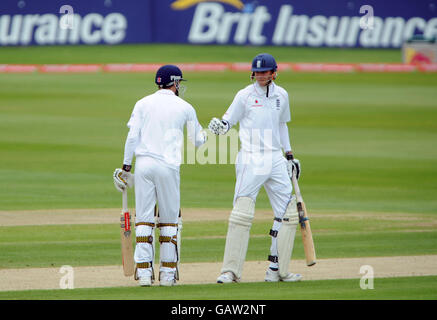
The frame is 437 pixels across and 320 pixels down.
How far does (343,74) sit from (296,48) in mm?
2746

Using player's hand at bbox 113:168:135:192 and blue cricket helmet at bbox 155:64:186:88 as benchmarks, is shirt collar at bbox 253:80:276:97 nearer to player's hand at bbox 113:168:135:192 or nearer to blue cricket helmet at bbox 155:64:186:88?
blue cricket helmet at bbox 155:64:186:88

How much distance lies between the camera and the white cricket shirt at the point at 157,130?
8062 millimetres

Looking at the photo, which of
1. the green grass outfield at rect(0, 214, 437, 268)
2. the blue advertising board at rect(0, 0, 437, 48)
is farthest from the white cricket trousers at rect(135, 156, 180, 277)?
the blue advertising board at rect(0, 0, 437, 48)

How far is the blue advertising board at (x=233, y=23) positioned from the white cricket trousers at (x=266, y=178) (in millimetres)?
23948

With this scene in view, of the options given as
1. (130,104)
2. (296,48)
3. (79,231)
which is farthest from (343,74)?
(79,231)

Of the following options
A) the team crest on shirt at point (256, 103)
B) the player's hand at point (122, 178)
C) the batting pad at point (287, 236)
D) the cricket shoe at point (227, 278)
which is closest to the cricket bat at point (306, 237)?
the batting pad at point (287, 236)

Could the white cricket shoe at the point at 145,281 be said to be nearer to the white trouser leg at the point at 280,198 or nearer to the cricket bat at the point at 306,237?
the white trouser leg at the point at 280,198

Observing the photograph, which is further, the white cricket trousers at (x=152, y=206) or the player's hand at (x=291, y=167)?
the player's hand at (x=291, y=167)

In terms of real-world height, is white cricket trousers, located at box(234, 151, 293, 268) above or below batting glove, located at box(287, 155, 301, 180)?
below

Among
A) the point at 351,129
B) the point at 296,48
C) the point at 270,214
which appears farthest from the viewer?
the point at 296,48

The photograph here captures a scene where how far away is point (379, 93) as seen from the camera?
90.0 feet

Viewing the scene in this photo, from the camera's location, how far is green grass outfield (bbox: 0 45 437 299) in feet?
33.2
